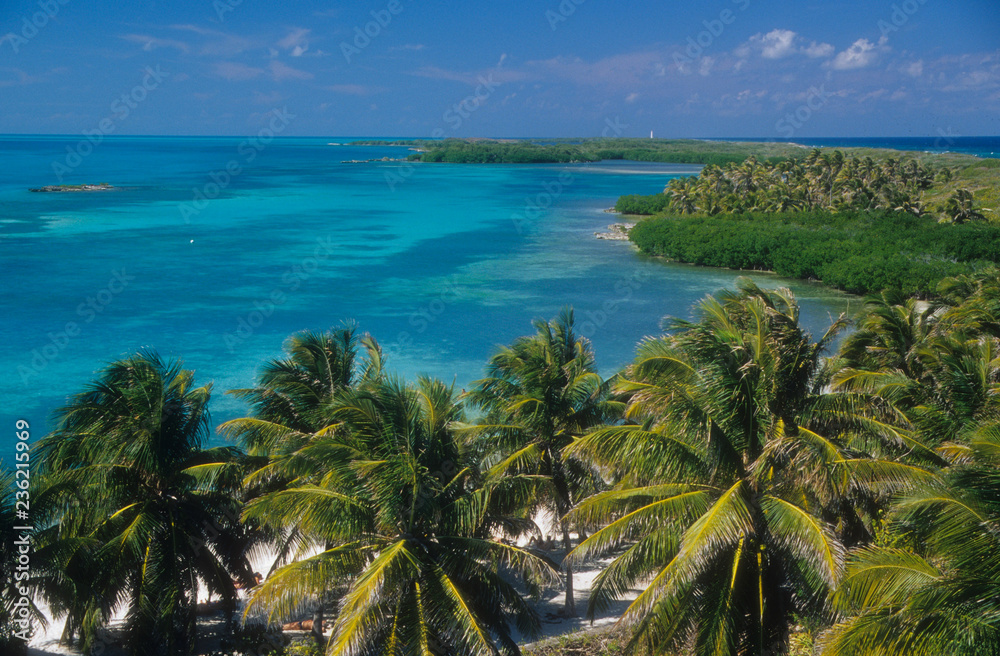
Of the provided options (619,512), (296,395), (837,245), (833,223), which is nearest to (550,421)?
(619,512)

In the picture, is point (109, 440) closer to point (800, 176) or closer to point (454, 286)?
point (454, 286)

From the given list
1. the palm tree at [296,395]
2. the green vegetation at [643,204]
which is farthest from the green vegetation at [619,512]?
the green vegetation at [643,204]

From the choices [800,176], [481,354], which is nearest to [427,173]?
[800,176]

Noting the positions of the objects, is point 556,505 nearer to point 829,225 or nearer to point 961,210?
point 829,225

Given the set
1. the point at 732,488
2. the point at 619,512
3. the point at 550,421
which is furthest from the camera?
the point at 550,421

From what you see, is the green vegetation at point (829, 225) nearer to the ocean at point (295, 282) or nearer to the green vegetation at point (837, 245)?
the green vegetation at point (837, 245)

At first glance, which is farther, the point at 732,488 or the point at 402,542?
the point at 402,542

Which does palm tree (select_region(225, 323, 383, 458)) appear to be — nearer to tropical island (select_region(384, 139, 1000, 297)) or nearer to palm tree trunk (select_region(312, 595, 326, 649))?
palm tree trunk (select_region(312, 595, 326, 649))
